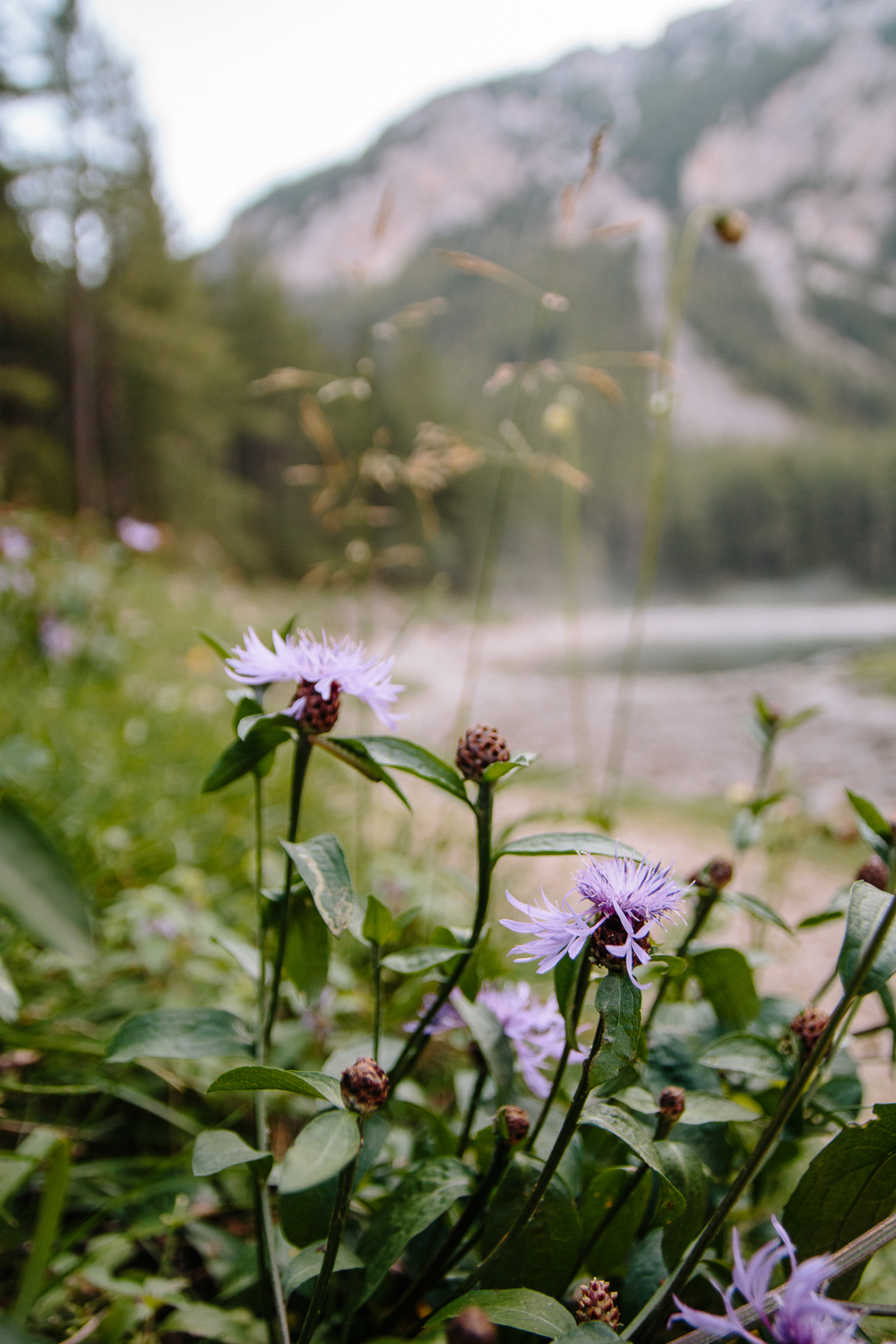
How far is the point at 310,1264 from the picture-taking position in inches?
16.7

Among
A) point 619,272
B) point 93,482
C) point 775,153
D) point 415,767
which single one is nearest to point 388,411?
point 93,482

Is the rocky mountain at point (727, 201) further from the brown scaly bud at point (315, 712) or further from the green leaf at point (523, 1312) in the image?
the green leaf at point (523, 1312)

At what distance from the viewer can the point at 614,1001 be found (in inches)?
13.1

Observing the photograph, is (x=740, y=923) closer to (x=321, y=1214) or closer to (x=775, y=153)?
(x=321, y=1214)

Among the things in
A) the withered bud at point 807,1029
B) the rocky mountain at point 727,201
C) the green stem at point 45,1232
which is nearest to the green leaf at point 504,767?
the withered bud at point 807,1029

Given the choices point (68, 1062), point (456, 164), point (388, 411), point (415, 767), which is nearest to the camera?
point (415, 767)

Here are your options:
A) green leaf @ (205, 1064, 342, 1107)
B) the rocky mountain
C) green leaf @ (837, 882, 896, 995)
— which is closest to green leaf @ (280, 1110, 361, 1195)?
green leaf @ (205, 1064, 342, 1107)

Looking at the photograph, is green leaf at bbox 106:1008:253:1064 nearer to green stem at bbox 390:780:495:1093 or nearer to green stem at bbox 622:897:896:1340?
green stem at bbox 390:780:495:1093

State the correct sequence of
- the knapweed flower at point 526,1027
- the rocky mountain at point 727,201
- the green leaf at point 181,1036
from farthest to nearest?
the rocky mountain at point 727,201 → the knapweed flower at point 526,1027 → the green leaf at point 181,1036

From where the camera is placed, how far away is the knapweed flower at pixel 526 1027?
555mm

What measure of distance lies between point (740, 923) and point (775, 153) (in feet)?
245

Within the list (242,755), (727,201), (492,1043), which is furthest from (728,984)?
(727,201)

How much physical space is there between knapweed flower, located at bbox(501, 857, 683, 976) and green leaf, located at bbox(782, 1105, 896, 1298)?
180 millimetres

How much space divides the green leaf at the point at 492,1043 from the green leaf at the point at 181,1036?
14 centimetres
